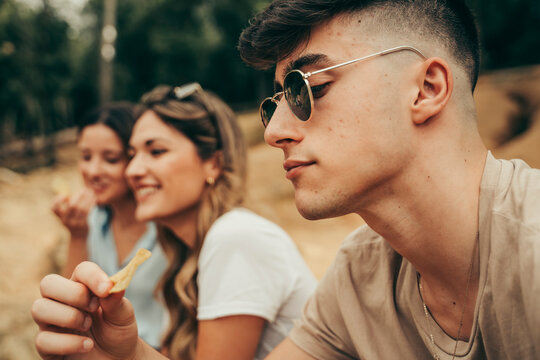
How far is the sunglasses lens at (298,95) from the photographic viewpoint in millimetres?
1608

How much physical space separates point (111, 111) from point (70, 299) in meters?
3.10

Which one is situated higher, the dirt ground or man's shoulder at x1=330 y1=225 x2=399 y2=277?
man's shoulder at x1=330 y1=225 x2=399 y2=277

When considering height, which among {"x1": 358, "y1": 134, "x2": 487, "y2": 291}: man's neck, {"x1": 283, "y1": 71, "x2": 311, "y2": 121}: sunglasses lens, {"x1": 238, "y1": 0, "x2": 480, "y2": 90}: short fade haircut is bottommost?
{"x1": 358, "y1": 134, "x2": 487, "y2": 291}: man's neck

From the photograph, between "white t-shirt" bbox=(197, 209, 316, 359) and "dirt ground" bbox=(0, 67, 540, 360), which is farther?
"dirt ground" bbox=(0, 67, 540, 360)

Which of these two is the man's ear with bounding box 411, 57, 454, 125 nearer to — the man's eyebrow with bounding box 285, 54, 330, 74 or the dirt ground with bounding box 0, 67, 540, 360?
the man's eyebrow with bounding box 285, 54, 330, 74

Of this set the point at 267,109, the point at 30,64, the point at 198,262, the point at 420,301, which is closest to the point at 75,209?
the point at 198,262

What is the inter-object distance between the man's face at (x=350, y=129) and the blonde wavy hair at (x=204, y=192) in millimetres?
1481

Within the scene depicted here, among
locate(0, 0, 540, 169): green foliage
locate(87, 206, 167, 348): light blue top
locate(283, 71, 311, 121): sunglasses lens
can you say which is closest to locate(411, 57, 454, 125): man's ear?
locate(283, 71, 311, 121): sunglasses lens

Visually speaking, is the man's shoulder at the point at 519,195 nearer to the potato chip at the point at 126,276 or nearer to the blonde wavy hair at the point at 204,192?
the potato chip at the point at 126,276

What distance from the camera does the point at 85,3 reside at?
102 feet

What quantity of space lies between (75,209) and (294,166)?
2.90m

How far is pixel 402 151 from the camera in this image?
1559 mm

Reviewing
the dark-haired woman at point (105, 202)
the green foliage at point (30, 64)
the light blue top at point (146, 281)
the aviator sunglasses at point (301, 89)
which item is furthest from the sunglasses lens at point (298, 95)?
the green foliage at point (30, 64)

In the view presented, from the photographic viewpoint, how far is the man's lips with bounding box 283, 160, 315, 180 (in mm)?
1622
